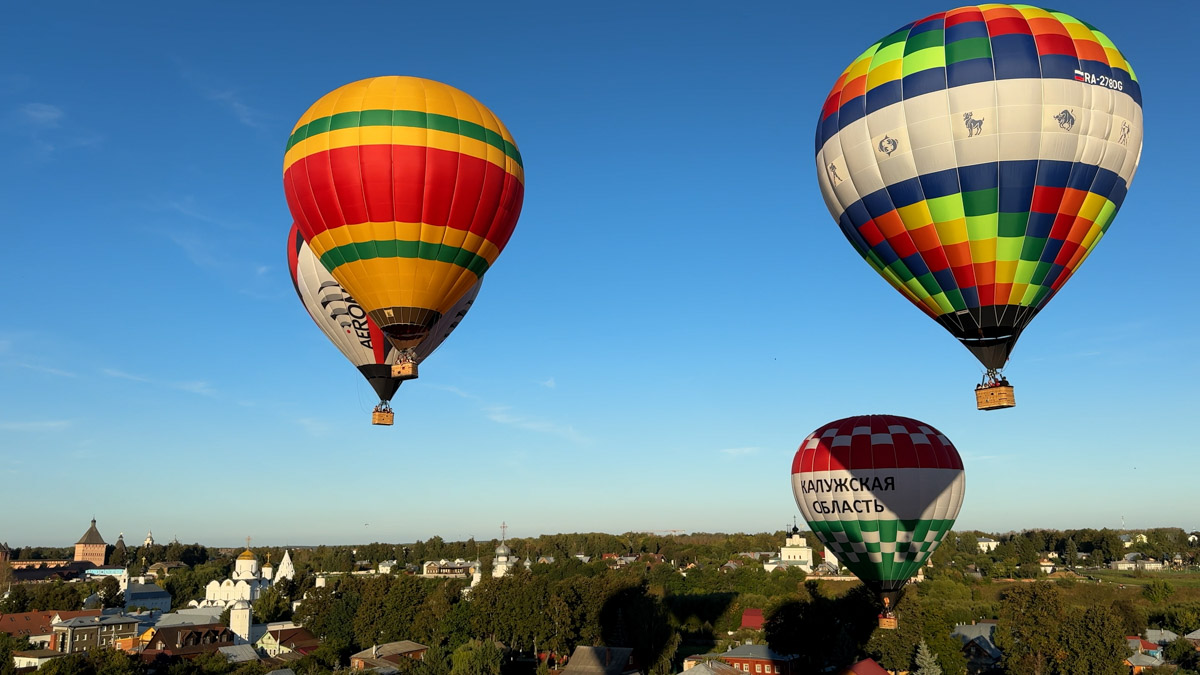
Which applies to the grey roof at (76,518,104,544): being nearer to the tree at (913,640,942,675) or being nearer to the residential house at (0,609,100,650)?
the residential house at (0,609,100,650)

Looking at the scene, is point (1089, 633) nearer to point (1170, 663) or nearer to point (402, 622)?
point (1170, 663)

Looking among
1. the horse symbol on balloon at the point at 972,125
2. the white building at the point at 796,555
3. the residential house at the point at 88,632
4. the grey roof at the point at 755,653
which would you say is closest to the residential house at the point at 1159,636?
the grey roof at the point at 755,653

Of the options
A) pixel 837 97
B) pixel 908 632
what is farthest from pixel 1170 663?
pixel 837 97

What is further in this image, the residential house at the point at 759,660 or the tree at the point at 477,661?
the residential house at the point at 759,660

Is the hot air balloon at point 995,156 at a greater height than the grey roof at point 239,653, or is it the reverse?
the hot air balloon at point 995,156

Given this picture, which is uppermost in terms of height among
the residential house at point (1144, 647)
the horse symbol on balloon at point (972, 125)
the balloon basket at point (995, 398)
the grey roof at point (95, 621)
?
the horse symbol on balloon at point (972, 125)

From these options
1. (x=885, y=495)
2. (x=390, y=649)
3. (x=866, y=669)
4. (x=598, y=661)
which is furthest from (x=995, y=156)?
(x=390, y=649)

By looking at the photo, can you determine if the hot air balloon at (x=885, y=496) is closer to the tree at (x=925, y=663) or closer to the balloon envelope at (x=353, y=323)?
the balloon envelope at (x=353, y=323)
